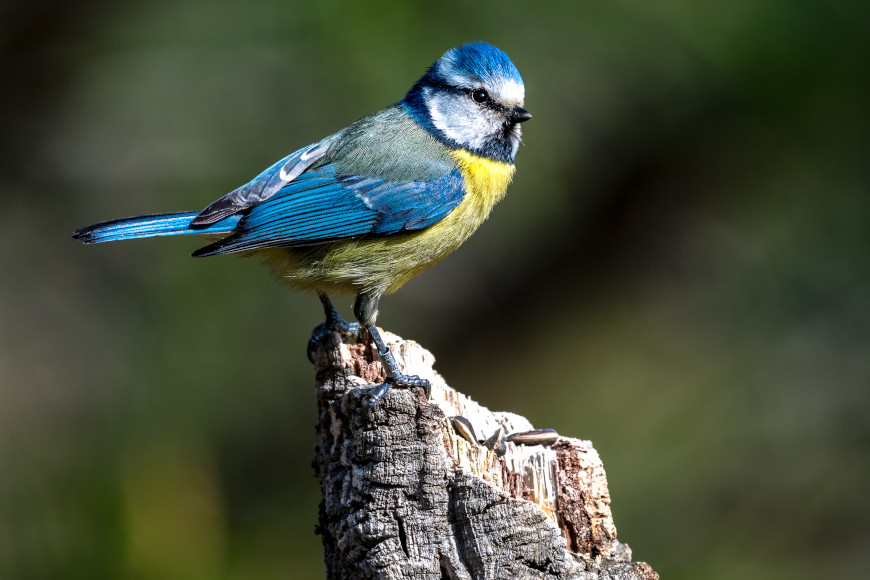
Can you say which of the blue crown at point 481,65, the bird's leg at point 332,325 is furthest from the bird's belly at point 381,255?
the blue crown at point 481,65

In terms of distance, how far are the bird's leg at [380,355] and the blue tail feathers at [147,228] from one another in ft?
1.82

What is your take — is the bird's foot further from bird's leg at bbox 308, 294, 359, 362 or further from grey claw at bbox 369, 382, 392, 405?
bird's leg at bbox 308, 294, 359, 362

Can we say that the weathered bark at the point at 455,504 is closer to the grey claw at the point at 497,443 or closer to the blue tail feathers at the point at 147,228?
the grey claw at the point at 497,443

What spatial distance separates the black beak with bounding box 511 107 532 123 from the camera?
3.66 m

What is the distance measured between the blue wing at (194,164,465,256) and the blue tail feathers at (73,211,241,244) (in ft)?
0.21

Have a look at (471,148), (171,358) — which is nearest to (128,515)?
(171,358)

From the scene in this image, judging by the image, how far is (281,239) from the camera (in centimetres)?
336

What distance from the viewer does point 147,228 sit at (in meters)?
3.28

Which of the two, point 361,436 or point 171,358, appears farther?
point 171,358

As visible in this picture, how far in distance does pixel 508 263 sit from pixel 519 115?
6.46ft

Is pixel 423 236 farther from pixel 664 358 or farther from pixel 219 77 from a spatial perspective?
pixel 664 358

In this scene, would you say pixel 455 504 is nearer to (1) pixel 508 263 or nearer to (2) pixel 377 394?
(2) pixel 377 394

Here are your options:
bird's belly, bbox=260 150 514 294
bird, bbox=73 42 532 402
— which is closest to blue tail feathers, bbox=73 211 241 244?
bird, bbox=73 42 532 402

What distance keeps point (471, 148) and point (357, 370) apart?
1077 millimetres
